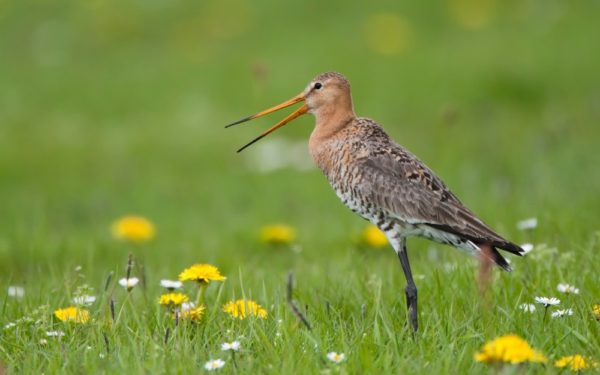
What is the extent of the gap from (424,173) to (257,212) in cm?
435

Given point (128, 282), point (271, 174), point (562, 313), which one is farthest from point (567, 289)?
point (271, 174)

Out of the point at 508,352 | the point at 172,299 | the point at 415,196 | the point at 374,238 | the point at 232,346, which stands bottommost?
the point at 508,352

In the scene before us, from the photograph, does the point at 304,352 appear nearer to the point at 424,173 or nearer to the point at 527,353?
the point at 527,353

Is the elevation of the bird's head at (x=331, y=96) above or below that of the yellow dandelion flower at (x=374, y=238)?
above

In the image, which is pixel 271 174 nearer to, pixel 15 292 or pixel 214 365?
pixel 15 292

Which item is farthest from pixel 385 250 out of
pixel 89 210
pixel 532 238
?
pixel 89 210

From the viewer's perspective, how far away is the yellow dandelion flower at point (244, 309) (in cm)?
460

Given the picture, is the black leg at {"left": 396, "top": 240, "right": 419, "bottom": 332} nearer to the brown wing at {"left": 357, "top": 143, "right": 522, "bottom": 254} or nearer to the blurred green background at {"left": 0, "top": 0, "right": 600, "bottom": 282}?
the brown wing at {"left": 357, "top": 143, "right": 522, "bottom": 254}

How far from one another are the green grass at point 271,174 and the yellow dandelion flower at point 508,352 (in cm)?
33

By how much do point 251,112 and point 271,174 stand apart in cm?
191

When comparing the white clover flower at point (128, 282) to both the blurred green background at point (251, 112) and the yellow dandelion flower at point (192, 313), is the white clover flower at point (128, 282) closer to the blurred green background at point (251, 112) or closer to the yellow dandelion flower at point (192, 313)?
the yellow dandelion flower at point (192, 313)

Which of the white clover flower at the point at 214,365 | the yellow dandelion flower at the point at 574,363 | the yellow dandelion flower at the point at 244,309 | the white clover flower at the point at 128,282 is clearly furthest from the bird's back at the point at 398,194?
the white clover flower at the point at 214,365

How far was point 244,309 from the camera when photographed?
4.68 meters

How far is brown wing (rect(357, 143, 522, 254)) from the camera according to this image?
481 cm
